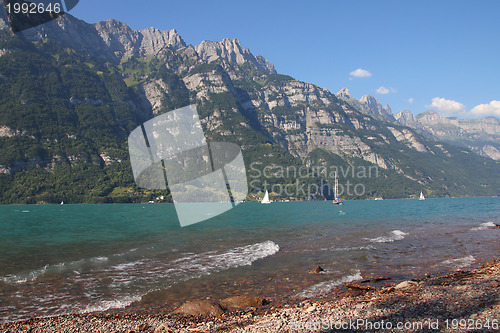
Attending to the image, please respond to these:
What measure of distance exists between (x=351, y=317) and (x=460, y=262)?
46.7 ft

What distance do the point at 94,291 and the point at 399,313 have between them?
12.1 meters

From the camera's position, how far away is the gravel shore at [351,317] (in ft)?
22.8

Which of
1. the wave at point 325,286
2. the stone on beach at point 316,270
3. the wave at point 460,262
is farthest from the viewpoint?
the wave at point 460,262

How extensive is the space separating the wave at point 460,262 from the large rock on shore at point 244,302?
41.6 feet

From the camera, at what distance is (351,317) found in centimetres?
780

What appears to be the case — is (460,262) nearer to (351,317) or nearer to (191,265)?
(351,317)

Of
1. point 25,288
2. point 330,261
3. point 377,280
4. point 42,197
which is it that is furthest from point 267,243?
point 42,197

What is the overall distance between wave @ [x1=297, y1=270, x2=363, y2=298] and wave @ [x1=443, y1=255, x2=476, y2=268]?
6.54 m

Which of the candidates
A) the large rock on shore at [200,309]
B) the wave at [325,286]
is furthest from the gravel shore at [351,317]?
the wave at [325,286]

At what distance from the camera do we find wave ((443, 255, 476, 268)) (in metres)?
16.8

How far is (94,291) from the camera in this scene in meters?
12.7

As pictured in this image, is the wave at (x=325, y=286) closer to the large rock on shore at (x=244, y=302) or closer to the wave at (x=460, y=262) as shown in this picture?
the large rock on shore at (x=244, y=302)

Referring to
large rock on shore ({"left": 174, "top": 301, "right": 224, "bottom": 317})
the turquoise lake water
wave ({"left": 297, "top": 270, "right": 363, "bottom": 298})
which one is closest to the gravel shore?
large rock on shore ({"left": 174, "top": 301, "right": 224, "bottom": 317})

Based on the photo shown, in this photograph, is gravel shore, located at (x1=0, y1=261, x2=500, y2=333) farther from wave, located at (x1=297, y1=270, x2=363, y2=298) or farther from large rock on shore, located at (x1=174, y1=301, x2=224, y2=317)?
wave, located at (x1=297, y1=270, x2=363, y2=298)
